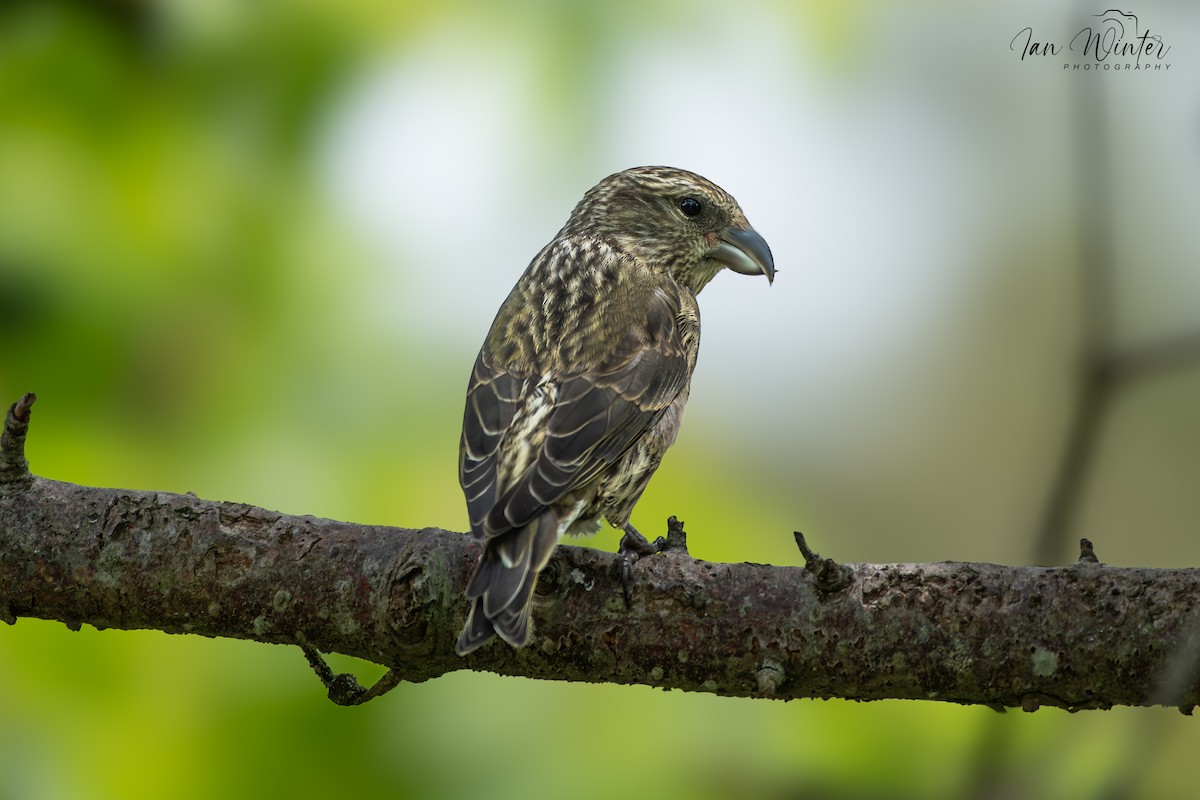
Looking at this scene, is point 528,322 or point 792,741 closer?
point 792,741

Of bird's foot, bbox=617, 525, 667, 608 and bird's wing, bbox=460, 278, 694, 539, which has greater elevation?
bird's wing, bbox=460, 278, 694, 539

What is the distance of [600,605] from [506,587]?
31 centimetres

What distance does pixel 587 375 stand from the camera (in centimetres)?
405

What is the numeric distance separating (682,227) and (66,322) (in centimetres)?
232

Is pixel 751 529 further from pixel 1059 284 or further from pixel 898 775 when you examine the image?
pixel 1059 284

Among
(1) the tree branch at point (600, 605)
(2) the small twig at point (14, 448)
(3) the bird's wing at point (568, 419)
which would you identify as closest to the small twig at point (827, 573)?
(1) the tree branch at point (600, 605)

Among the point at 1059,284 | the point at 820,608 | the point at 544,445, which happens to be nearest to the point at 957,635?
the point at 820,608

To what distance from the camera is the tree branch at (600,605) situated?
3.04 meters

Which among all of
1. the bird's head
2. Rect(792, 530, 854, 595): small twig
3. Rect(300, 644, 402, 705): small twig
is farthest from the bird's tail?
the bird's head

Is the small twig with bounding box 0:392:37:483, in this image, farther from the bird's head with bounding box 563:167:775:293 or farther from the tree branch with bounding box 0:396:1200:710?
the bird's head with bounding box 563:167:775:293

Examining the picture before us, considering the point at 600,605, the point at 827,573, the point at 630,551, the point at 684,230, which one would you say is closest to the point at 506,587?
the point at 600,605

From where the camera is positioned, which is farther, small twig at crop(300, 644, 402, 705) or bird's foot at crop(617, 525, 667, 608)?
small twig at crop(300, 644, 402, 705)

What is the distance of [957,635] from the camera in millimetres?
3092

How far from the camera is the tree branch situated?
9.96 feet
